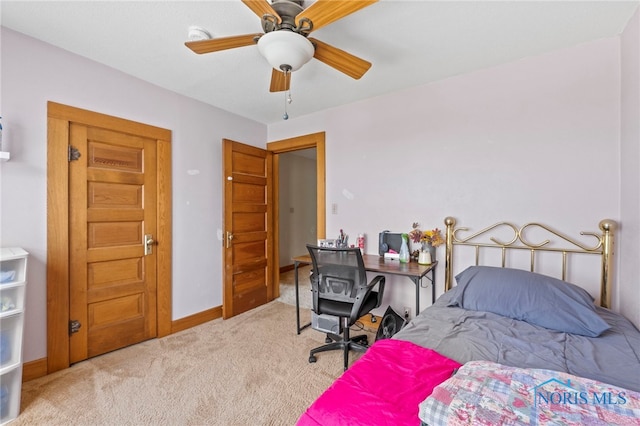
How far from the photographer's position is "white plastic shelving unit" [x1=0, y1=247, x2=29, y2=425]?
162 cm

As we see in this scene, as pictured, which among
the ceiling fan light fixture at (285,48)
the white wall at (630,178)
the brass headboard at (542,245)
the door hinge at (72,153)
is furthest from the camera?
the door hinge at (72,153)

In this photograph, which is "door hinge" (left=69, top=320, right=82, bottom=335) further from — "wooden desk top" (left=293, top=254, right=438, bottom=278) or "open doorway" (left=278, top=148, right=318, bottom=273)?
"open doorway" (left=278, top=148, right=318, bottom=273)

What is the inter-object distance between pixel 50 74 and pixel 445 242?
3536 millimetres

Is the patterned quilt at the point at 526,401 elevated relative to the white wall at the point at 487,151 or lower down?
lower down

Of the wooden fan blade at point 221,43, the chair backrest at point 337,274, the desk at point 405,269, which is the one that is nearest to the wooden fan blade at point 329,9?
the wooden fan blade at point 221,43

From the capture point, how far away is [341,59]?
5.57 feet

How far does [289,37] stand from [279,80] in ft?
1.72

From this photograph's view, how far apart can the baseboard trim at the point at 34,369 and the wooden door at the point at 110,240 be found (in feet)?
0.56

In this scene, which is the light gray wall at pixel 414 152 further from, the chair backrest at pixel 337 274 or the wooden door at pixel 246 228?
the chair backrest at pixel 337 274

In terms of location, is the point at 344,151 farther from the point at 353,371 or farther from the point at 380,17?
the point at 353,371

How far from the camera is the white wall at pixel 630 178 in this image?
1.61m

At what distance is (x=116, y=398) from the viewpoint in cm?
180

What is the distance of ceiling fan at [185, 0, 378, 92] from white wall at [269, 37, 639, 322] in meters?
1.24

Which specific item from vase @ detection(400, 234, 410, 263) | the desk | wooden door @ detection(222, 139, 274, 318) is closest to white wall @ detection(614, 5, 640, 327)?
the desk
